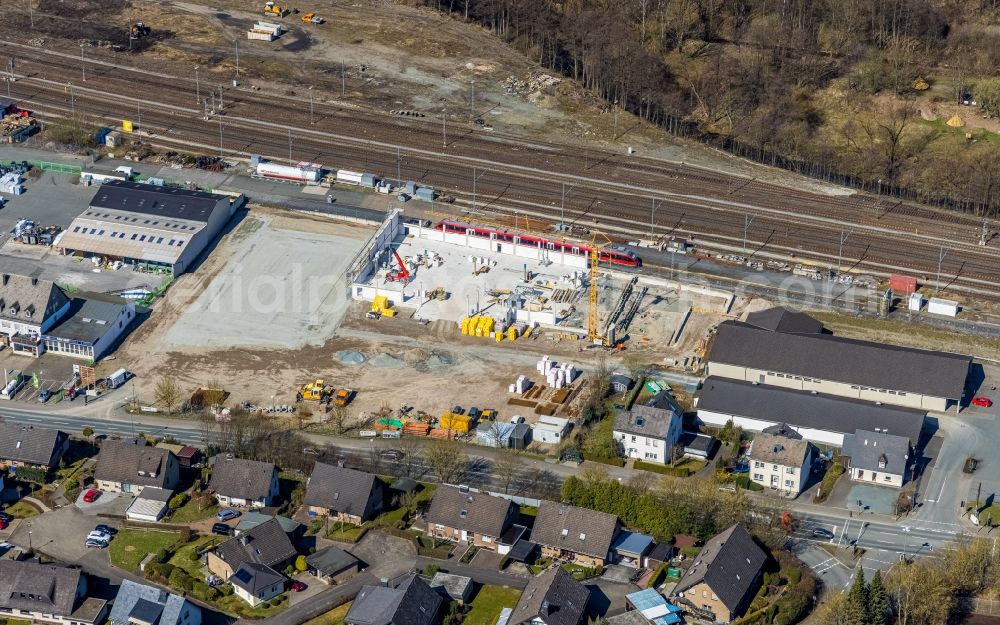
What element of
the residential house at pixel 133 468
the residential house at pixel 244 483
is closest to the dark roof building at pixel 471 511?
the residential house at pixel 244 483

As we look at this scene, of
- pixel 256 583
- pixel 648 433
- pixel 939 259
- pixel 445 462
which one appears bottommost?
pixel 256 583

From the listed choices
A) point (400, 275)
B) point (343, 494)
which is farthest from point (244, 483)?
point (400, 275)

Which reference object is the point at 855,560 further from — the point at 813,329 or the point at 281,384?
the point at 281,384

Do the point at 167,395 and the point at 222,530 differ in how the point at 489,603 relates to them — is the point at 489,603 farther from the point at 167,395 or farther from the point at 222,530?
the point at 167,395

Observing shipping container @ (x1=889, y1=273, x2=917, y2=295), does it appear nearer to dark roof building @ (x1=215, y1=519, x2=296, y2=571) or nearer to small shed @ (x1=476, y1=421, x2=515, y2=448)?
small shed @ (x1=476, y1=421, x2=515, y2=448)

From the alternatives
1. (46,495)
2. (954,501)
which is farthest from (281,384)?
(954,501)
